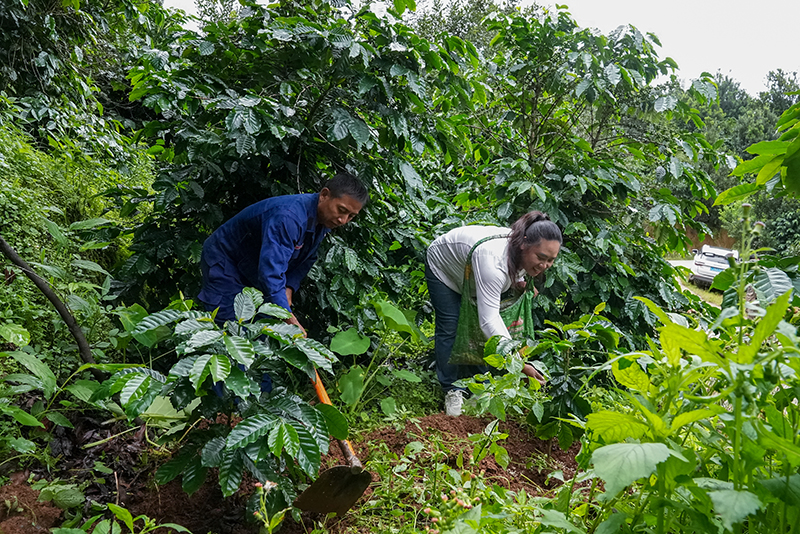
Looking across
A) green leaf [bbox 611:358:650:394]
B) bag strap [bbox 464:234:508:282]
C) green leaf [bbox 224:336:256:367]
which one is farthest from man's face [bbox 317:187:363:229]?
green leaf [bbox 611:358:650:394]

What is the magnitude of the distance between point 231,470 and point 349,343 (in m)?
1.18

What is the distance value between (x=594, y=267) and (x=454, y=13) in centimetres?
1225

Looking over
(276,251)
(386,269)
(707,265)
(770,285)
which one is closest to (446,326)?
(386,269)

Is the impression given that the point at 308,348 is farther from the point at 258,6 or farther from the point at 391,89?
the point at 258,6

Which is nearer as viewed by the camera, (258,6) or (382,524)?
(382,524)

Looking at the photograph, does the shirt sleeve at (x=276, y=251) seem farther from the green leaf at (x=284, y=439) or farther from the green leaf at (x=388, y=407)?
the green leaf at (x=284, y=439)

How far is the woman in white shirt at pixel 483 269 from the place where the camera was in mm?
2641

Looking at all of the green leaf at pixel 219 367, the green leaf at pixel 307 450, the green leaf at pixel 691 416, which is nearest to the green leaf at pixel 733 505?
the green leaf at pixel 691 416

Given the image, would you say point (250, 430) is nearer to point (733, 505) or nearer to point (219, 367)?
point (219, 367)

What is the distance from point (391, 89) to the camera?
2615 millimetres

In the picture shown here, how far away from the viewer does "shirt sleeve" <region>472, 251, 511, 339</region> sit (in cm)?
269

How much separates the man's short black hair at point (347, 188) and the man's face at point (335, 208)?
0.02 meters

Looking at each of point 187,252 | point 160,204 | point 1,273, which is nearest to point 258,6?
point 160,204

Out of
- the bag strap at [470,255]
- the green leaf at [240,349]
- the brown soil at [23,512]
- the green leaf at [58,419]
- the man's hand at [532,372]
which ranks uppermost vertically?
the bag strap at [470,255]
